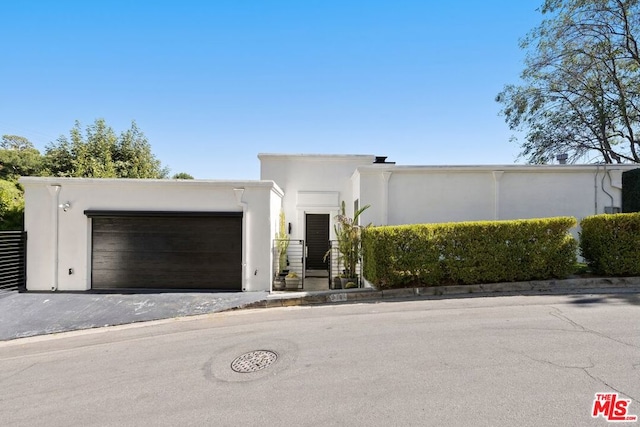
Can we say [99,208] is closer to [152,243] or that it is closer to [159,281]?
[152,243]

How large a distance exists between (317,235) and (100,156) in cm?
1657

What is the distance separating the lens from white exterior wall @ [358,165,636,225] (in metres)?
9.34

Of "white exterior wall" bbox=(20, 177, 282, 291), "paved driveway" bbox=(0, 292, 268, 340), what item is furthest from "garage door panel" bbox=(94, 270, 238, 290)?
"white exterior wall" bbox=(20, 177, 282, 291)

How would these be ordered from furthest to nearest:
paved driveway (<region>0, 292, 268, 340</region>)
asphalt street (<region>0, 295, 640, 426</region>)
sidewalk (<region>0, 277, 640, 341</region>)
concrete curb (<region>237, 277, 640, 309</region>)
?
1. concrete curb (<region>237, 277, 640, 309</region>)
2. sidewalk (<region>0, 277, 640, 341</region>)
3. paved driveway (<region>0, 292, 268, 340</region>)
4. asphalt street (<region>0, 295, 640, 426</region>)

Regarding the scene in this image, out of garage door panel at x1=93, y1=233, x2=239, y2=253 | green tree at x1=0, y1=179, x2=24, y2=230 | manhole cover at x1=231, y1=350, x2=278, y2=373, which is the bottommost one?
manhole cover at x1=231, y1=350, x2=278, y2=373

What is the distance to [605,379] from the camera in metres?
3.11

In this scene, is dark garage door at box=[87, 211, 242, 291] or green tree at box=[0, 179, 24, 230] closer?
dark garage door at box=[87, 211, 242, 291]

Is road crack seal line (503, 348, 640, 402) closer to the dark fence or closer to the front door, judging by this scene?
the front door

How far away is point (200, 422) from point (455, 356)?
3.07 m

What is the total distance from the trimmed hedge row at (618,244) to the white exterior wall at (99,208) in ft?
27.9

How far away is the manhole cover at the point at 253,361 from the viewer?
155 inches

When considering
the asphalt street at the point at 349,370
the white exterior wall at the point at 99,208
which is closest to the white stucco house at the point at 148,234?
the white exterior wall at the point at 99,208

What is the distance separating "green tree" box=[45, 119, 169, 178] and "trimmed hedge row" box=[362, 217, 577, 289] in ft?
61.1

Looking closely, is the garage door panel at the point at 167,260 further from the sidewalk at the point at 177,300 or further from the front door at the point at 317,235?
the front door at the point at 317,235
